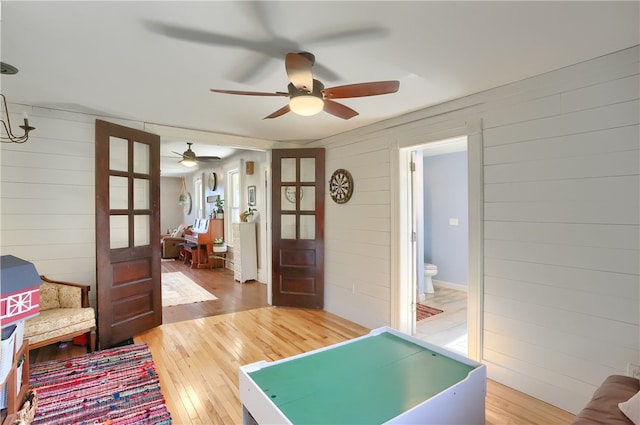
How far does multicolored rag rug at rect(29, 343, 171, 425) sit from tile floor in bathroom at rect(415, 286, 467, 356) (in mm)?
2574

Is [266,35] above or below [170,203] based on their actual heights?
above

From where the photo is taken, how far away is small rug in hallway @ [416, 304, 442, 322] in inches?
159

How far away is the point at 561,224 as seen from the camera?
7.23 feet

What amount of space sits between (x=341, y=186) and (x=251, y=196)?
274 centimetres

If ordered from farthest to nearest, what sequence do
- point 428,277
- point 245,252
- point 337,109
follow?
point 245,252, point 428,277, point 337,109

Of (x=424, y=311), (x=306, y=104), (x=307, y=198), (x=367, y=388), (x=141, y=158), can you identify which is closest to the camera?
(x=367, y=388)

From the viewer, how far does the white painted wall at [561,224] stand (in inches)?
76.8

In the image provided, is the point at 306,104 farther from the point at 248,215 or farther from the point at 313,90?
the point at 248,215

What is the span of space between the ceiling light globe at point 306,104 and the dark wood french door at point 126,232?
2264 mm

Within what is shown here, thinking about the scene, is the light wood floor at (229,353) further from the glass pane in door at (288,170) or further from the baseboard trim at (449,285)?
the baseboard trim at (449,285)

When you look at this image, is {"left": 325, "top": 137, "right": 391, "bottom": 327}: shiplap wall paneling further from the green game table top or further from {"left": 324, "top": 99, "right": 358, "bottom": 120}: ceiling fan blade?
the green game table top

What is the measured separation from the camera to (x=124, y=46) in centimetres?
189

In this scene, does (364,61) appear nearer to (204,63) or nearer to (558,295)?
(204,63)

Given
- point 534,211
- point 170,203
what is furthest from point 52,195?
point 170,203
